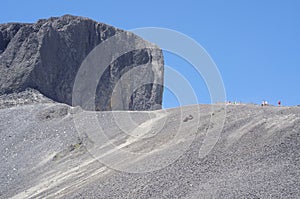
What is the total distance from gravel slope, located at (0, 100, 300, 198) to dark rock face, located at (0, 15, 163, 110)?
15.2 m

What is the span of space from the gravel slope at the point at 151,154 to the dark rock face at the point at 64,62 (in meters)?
15.2

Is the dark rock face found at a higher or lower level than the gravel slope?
higher

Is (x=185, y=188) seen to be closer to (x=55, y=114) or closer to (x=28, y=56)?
(x=55, y=114)

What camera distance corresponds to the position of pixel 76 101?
70688mm

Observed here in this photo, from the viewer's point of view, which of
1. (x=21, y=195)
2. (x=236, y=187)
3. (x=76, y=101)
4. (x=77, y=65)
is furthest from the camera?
(x=77, y=65)

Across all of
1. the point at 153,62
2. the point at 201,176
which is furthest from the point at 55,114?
the point at 153,62

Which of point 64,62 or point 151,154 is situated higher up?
point 64,62

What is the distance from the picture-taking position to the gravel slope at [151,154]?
2578 centimetres

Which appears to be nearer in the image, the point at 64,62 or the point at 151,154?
the point at 151,154

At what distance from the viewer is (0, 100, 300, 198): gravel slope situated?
25.8 meters

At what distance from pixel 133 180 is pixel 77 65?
162 feet

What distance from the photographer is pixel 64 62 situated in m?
73.8

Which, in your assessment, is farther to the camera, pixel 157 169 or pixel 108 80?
pixel 108 80

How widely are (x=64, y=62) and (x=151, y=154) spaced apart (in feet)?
137
